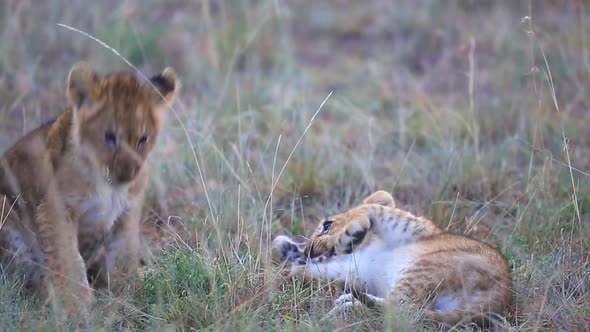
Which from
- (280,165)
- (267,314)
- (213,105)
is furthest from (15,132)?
(267,314)

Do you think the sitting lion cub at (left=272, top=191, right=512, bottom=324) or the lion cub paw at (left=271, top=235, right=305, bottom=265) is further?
the lion cub paw at (left=271, top=235, right=305, bottom=265)

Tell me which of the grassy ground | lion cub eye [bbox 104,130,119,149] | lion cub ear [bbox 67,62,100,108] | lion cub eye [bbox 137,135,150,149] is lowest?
the grassy ground

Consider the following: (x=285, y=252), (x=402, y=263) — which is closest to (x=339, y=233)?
(x=285, y=252)

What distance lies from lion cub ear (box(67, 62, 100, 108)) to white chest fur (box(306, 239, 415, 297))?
1.46 meters

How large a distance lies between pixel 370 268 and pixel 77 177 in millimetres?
1656

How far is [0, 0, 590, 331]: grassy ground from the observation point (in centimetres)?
421

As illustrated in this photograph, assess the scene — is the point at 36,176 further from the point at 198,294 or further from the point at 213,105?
the point at 213,105

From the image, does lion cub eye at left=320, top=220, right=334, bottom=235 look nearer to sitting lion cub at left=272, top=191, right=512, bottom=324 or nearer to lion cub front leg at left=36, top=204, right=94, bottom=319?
sitting lion cub at left=272, top=191, right=512, bottom=324

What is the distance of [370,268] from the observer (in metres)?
4.68

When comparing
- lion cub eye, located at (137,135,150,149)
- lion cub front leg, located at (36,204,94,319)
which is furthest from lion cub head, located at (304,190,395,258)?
lion cub front leg, located at (36,204,94,319)

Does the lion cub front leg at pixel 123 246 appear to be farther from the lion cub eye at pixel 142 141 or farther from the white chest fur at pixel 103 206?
the lion cub eye at pixel 142 141

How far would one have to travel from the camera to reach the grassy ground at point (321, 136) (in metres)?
4.21

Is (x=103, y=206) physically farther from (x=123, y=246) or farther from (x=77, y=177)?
(x=123, y=246)

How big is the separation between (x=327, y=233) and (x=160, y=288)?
1138mm
